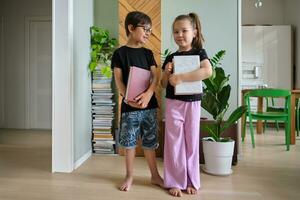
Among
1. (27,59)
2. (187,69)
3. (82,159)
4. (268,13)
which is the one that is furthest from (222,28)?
(268,13)

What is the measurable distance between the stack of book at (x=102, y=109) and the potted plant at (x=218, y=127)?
1063 mm

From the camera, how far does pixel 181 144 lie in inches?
88.0

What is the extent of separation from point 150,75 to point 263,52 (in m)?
4.31

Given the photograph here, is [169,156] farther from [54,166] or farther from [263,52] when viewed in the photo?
[263,52]

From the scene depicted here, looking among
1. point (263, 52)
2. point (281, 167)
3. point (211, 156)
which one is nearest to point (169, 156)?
point (211, 156)

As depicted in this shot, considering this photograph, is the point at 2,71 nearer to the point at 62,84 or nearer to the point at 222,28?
the point at 62,84

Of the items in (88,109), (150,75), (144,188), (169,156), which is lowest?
(144,188)

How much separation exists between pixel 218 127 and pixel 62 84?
4.55 feet

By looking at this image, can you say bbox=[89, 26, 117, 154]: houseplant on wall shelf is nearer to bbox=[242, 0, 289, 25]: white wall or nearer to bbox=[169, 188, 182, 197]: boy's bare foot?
bbox=[169, 188, 182, 197]: boy's bare foot

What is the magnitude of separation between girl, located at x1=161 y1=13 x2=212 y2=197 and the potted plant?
457 mm

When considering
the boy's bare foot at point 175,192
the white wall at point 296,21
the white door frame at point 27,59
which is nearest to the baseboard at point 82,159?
the boy's bare foot at point 175,192

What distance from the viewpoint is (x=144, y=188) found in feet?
7.63

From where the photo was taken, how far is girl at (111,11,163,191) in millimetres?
2297

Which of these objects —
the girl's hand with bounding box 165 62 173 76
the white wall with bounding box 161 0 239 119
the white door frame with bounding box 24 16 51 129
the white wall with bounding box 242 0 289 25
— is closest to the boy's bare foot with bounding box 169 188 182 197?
the girl's hand with bounding box 165 62 173 76
